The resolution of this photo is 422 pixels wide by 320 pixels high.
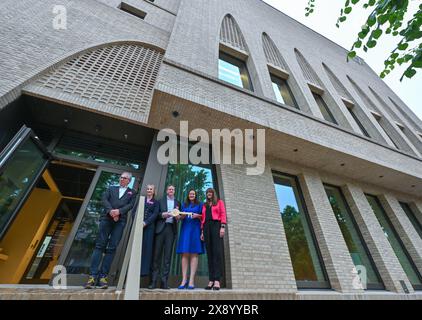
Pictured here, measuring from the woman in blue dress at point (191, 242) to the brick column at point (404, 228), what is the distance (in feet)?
23.1

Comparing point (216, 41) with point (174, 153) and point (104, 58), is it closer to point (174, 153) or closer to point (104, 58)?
point (104, 58)

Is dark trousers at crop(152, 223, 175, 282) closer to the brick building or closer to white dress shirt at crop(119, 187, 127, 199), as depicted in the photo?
the brick building

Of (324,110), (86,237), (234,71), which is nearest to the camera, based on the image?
(86,237)

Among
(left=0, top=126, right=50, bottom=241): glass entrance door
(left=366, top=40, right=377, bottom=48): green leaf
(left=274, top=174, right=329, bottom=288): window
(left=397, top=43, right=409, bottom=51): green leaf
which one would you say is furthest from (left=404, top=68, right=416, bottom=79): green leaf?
(left=0, top=126, right=50, bottom=241): glass entrance door

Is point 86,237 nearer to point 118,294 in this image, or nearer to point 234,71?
point 118,294

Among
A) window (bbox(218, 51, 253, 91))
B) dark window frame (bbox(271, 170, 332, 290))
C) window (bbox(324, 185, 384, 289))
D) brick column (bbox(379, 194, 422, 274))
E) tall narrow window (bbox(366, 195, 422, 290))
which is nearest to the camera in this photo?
dark window frame (bbox(271, 170, 332, 290))

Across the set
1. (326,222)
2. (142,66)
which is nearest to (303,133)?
(326,222)

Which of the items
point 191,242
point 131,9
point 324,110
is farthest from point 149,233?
point 131,9

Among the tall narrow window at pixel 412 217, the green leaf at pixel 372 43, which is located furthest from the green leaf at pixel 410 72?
the tall narrow window at pixel 412 217

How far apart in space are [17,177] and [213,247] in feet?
11.9

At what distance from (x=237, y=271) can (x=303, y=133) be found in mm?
3597

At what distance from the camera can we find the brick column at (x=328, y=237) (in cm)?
438

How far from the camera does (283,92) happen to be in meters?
7.47

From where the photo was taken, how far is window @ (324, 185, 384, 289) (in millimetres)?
5105
